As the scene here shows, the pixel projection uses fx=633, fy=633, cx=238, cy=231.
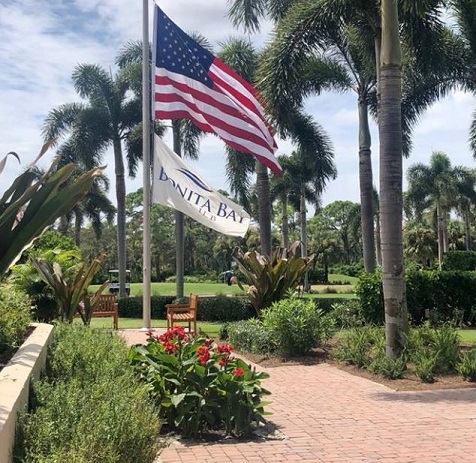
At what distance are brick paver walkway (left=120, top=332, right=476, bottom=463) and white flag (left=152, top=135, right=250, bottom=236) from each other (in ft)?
18.6

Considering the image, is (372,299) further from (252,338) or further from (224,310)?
(224,310)

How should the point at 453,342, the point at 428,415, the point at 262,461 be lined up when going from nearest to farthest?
1. the point at 262,461
2. the point at 428,415
3. the point at 453,342

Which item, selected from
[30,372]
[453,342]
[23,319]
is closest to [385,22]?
[453,342]

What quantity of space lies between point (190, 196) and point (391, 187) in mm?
5484

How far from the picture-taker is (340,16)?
11742 mm

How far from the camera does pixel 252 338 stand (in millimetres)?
11906

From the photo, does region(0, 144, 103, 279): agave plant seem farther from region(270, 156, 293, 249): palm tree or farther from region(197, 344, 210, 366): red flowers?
region(270, 156, 293, 249): palm tree

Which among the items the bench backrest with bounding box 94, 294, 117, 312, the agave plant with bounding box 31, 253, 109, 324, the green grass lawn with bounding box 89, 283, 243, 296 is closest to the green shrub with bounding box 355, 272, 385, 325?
the agave plant with bounding box 31, 253, 109, 324

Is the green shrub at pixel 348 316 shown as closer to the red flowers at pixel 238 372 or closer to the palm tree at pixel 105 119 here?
the red flowers at pixel 238 372

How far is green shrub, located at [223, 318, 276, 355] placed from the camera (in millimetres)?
11508

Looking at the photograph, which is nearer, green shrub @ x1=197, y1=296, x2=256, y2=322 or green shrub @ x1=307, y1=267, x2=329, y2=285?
green shrub @ x1=197, y1=296, x2=256, y2=322

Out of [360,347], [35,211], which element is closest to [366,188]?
[360,347]

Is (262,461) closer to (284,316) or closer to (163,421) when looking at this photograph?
(163,421)

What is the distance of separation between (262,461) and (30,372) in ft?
6.51
